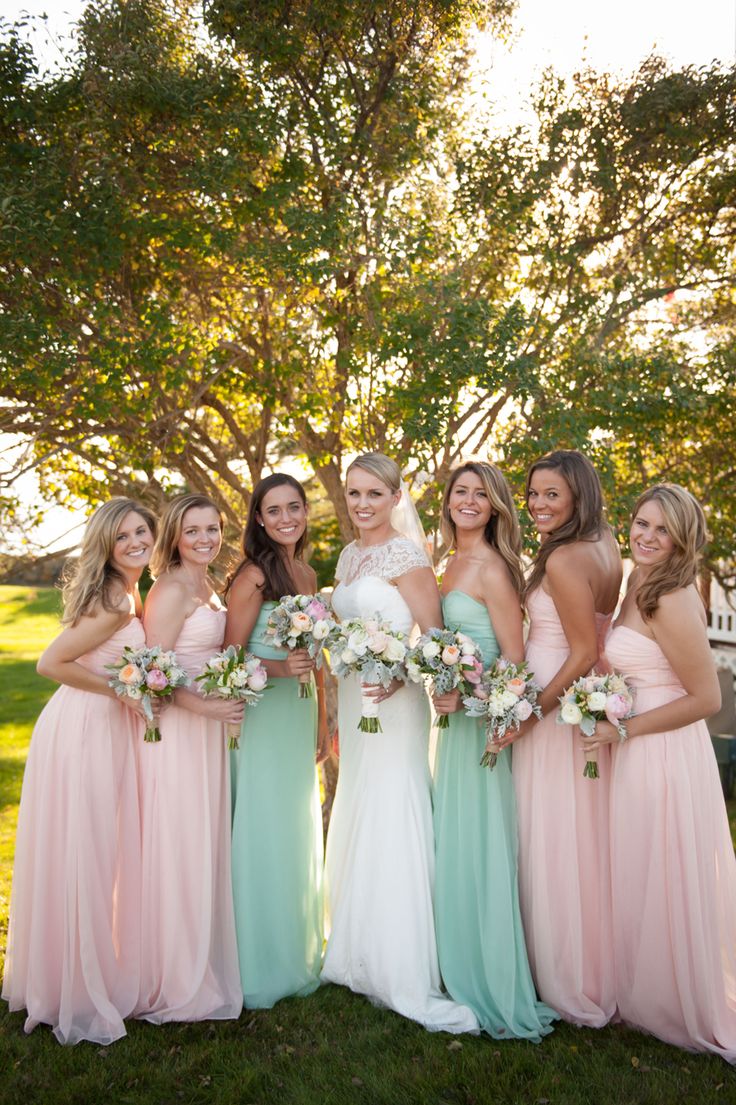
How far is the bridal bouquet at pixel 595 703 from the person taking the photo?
4461 mm

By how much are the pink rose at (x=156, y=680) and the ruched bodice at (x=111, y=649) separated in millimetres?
315

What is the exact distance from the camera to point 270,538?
5523mm

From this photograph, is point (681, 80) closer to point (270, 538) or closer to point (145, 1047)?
point (270, 538)

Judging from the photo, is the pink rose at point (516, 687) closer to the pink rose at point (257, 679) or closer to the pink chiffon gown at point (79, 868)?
the pink rose at point (257, 679)

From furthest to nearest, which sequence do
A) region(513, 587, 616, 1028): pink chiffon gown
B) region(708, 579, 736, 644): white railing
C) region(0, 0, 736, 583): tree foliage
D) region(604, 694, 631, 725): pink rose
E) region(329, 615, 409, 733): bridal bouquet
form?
region(708, 579, 736, 644): white railing
region(0, 0, 736, 583): tree foliage
region(513, 587, 616, 1028): pink chiffon gown
region(329, 615, 409, 733): bridal bouquet
region(604, 694, 631, 725): pink rose

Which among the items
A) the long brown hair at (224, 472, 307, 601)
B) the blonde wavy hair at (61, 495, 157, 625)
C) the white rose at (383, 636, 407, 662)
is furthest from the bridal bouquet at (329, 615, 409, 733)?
the blonde wavy hair at (61, 495, 157, 625)

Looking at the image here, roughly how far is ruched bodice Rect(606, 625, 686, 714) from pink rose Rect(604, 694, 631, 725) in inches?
9.8

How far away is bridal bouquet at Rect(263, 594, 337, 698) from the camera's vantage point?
4.84 metres

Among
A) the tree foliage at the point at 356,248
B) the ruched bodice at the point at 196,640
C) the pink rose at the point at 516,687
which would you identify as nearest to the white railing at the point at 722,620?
the tree foliage at the point at 356,248

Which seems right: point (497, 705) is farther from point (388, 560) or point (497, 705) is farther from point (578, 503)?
point (578, 503)

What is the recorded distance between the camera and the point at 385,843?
503cm

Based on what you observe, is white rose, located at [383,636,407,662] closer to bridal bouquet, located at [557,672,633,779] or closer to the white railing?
bridal bouquet, located at [557,672,633,779]

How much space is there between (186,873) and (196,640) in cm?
121

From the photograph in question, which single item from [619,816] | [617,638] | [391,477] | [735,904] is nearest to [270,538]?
[391,477]
